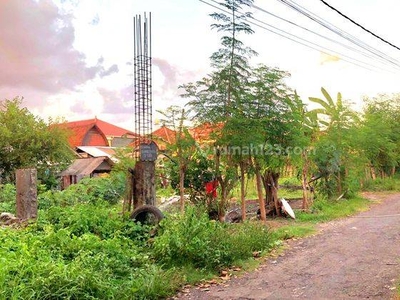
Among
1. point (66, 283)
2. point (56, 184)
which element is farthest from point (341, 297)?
point (56, 184)

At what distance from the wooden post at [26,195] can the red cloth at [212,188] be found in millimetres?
4000

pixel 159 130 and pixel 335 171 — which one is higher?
pixel 159 130

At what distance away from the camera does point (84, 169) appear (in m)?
19.8

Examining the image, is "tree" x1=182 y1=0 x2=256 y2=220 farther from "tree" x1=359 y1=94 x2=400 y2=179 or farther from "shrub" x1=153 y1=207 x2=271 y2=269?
"tree" x1=359 y1=94 x2=400 y2=179

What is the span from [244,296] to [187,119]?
5310 mm

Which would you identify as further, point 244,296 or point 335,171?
point 335,171

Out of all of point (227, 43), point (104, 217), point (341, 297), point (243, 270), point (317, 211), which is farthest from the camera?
point (317, 211)

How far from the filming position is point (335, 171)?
1377 cm

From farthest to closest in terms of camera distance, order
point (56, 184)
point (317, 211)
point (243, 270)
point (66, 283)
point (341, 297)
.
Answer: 1. point (56, 184)
2. point (317, 211)
3. point (243, 270)
4. point (341, 297)
5. point (66, 283)

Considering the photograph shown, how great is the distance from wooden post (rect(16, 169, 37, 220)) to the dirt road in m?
4.36

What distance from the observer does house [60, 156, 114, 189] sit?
64.5 feet

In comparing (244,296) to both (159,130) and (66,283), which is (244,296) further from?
(159,130)

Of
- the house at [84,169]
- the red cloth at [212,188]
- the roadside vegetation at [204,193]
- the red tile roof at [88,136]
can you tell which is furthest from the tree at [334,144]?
the red tile roof at [88,136]

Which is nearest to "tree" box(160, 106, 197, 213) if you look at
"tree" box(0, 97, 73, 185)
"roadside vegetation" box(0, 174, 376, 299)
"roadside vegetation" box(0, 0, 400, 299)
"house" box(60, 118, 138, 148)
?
"roadside vegetation" box(0, 0, 400, 299)
